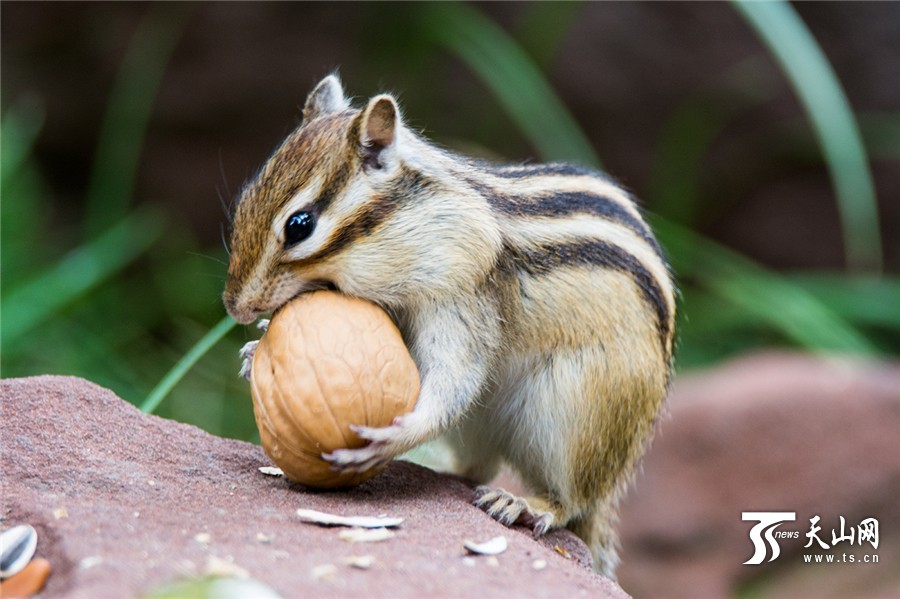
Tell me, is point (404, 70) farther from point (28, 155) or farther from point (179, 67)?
point (28, 155)

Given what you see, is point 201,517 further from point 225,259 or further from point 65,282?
point 225,259

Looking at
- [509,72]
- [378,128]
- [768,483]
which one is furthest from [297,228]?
[768,483]

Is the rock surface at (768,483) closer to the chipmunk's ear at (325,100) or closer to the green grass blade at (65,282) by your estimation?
the chipmunk's ear at (325,100)

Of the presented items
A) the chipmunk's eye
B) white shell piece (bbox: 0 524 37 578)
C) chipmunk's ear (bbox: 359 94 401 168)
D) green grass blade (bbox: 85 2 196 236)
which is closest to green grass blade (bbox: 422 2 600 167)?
green grass blade (bbox: 85 2 196 236)

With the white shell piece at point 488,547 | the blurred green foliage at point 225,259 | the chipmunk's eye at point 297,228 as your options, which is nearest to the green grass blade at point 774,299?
the blurred green foliage at point 225,259

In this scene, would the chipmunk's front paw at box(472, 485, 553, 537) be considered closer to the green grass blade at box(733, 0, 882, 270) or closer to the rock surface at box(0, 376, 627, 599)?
the rock surface at box(0, 376, 627, 599)

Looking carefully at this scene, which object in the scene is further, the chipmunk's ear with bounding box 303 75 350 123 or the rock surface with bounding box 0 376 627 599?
the chipmunk's ear with bounding box 303 75 350 123

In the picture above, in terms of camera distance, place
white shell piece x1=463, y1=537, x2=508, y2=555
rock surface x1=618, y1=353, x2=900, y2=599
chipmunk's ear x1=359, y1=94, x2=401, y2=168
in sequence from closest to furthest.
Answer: white shell piece x1=463, y1=537, x2=508, y2=555 < chipmunk's ear x1=359, y1=94, x2=401, y2=168 < rock surface x1=618, y1=353, x2=900, y2=599

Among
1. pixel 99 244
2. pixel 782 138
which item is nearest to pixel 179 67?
pixel 99 244
